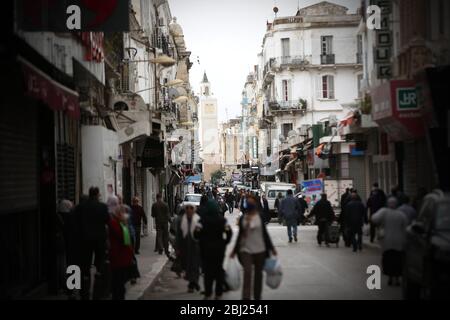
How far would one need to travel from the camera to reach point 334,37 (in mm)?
72625

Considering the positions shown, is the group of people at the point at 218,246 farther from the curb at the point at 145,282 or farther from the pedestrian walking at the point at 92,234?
the pedestrian walking at the point at 92,234

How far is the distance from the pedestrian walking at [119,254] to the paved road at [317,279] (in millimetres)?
2206

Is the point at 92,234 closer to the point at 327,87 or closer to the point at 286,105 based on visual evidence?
the point at 327,87

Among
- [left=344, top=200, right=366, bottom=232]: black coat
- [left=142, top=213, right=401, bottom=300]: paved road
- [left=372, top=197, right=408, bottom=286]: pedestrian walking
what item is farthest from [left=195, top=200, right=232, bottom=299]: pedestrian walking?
[left=344, top=200, right=366, bottom=232]: black coat

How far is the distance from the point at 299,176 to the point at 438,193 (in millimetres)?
54373

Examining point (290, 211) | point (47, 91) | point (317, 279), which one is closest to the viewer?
point (47, 91)

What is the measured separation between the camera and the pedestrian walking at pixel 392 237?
15.9 m

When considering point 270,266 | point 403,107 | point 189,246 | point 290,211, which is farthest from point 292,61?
point 270,266

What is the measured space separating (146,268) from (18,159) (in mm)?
7035

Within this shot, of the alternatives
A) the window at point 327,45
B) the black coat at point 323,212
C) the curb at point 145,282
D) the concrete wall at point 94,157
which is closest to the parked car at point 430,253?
the curb at point 145,282

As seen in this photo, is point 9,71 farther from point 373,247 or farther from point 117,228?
point 373,247

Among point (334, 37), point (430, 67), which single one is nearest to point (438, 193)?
point (430, 67)

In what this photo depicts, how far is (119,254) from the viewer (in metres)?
14.0

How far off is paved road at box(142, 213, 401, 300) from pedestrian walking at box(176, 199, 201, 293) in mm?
342
